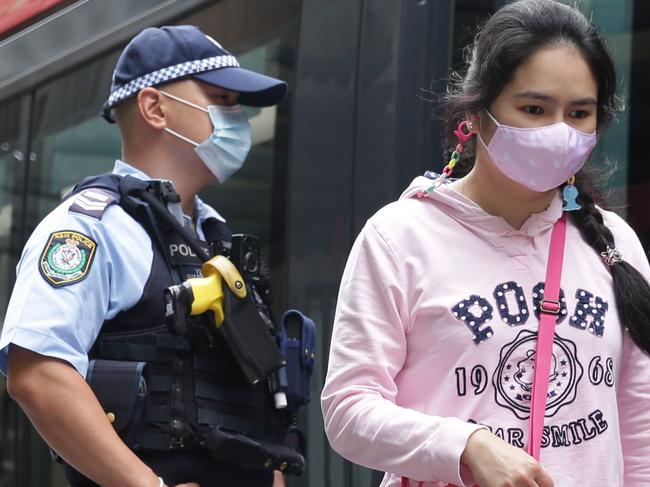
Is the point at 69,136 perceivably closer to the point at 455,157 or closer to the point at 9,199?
the point at 9,199

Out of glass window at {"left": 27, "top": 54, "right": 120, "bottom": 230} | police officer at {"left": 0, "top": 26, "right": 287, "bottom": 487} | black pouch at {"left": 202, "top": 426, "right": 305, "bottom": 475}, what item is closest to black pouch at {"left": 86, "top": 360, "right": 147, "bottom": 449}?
police officer at {"left": 0, "top": 26, "right": 287, "bottom": 487}

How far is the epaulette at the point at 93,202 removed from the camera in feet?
8.16

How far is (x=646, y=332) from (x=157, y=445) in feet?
2.89

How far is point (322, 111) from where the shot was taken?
3.44m

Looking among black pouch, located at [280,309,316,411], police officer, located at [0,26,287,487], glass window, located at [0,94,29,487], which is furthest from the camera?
glass window, located at [0,94,29,487]

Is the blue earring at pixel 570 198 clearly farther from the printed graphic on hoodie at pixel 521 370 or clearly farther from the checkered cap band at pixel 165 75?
the checkered cap band at pixel 165 75

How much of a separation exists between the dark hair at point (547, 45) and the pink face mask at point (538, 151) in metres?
0.07

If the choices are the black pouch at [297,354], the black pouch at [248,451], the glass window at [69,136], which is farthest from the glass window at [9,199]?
the black pouch at [248,451]

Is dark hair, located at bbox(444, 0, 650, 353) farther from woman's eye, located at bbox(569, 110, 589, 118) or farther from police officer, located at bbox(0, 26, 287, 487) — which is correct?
police officer, located at bbox(0, 26, 287, 487)

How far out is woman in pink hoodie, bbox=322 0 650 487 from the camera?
196cm

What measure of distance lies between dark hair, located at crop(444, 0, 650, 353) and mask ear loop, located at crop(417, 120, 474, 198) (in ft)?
0.14

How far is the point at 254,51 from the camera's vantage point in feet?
12.0

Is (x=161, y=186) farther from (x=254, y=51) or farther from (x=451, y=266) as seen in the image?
(x=254, y=51)

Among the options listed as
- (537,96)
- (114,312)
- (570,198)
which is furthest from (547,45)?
(114,312)
